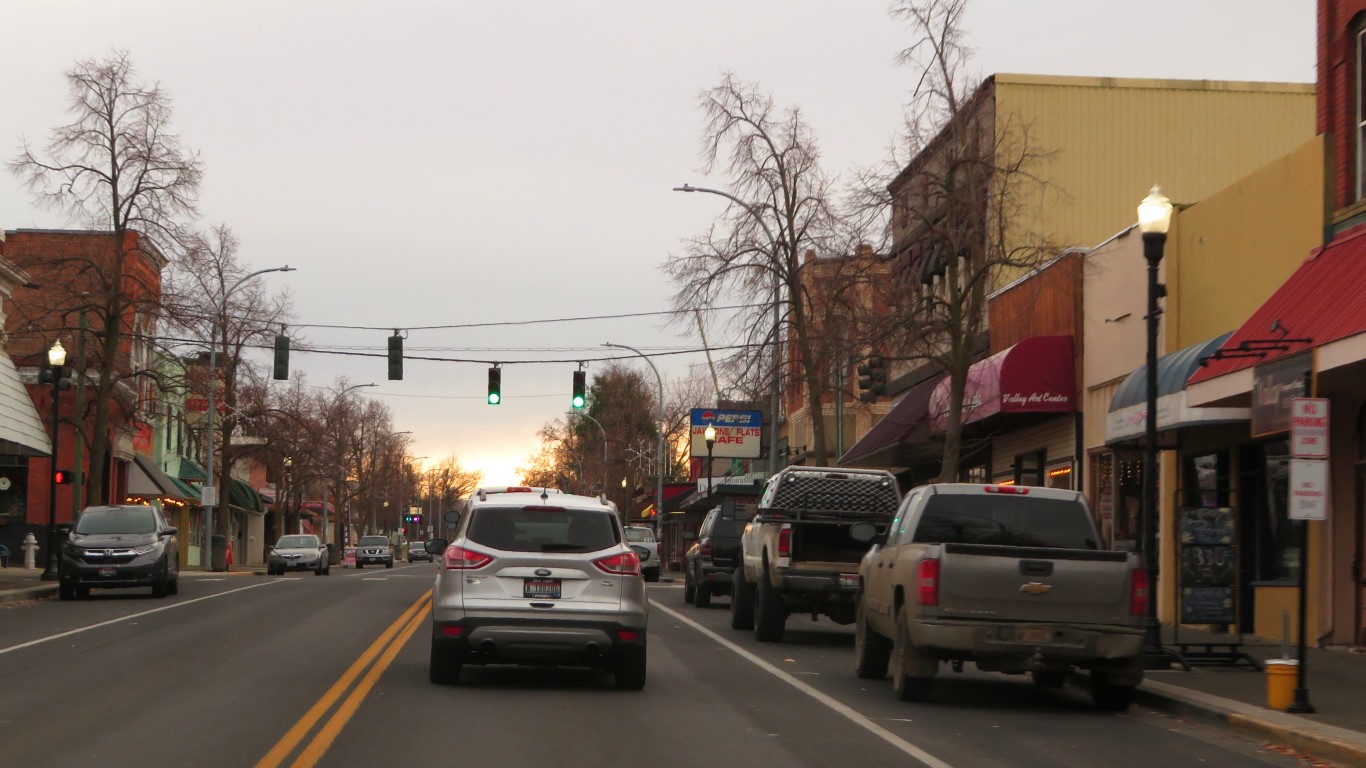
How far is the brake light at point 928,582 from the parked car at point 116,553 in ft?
67.5

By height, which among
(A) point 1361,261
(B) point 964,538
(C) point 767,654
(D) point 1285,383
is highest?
(A) point 1361,261

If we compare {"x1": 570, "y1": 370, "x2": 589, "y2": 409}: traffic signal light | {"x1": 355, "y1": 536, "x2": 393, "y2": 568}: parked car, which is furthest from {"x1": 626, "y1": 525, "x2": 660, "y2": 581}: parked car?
{"x1": 355, "y1": 536, "x2": 393, "y2": 568}: parked car

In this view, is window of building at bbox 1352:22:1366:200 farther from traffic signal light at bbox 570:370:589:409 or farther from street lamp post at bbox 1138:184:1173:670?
traffic signal light at bbox 570:370:589:409

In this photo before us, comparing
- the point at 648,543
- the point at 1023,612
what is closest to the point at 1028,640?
the point at 1023,612

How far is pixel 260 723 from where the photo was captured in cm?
1188

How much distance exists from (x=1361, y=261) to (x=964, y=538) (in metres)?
6.67

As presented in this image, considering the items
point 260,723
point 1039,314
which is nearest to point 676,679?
point 260,723

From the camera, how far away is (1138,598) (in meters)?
13.9

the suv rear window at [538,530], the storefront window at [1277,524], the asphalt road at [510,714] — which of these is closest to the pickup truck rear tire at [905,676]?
the asphalt road at [510,714]

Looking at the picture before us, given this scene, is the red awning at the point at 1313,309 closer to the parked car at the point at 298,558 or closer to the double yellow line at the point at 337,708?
the double yellow line at the point at 337,708

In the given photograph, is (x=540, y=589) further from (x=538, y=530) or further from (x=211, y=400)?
(x=211, y=400)

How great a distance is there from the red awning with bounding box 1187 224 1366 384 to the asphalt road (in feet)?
15.9

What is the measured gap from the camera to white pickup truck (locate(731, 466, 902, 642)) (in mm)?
20312

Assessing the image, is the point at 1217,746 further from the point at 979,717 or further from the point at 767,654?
the point at 767,654
